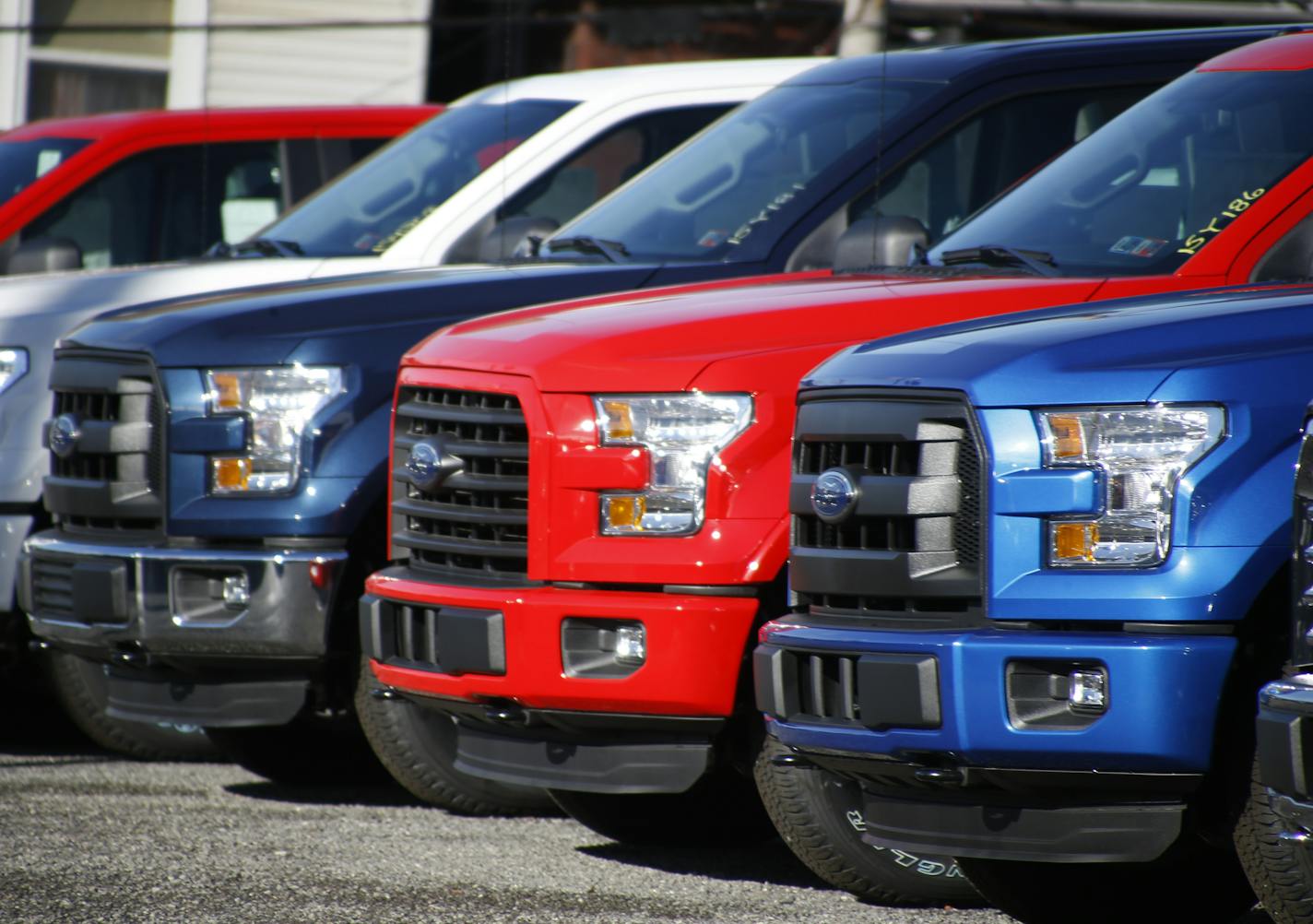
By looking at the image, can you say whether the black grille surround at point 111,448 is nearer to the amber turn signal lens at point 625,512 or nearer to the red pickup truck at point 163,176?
the amber turn signal lens at point 625,512

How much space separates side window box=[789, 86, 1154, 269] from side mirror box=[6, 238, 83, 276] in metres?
4.00

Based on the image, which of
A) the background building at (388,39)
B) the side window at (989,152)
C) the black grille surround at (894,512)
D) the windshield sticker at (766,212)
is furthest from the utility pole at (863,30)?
the black grille surround at (894,512)

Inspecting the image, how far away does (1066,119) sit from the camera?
7.61 m

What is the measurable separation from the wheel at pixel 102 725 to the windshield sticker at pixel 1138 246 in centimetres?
366

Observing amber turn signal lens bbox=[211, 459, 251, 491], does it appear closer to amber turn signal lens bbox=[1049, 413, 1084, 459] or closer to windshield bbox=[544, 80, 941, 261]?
windshield bbox=[544, 80, 941, 261]

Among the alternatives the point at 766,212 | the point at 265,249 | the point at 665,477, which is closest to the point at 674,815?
the point at 665,477

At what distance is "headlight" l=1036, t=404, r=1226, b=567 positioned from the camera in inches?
169

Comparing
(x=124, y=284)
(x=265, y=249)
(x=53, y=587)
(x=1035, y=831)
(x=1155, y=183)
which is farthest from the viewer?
(x=265, y=249)

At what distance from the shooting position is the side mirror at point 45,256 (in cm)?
983

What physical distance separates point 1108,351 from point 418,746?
2.80 meters

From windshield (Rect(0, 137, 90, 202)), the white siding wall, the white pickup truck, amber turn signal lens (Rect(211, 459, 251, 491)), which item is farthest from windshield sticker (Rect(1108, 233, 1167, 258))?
the white siding wall

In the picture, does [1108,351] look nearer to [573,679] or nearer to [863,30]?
[573,679]

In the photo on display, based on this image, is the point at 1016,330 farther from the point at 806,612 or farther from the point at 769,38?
the point at 769,38

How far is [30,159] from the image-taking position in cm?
1092
